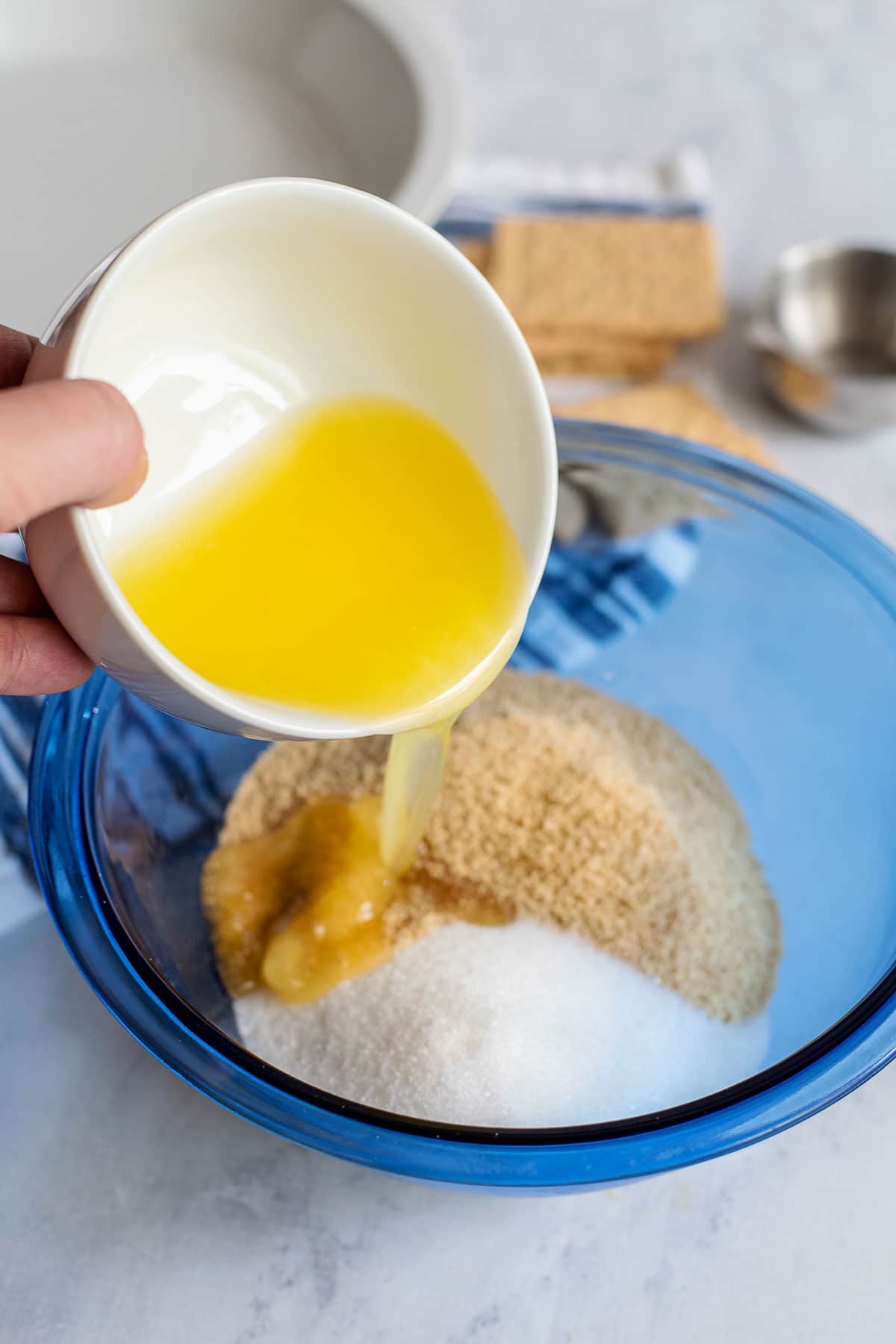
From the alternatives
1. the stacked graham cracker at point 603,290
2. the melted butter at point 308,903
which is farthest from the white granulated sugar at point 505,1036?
the stacked graham cracker at point 603,290

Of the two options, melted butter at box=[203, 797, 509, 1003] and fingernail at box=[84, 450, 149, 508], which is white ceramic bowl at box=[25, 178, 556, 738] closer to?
fingernail at box=[84, 450, 149, 508]

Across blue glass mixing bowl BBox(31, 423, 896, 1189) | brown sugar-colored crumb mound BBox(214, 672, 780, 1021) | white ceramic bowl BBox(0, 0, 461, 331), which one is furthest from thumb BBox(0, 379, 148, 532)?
white ceramic bowl BBox(0, 0, 461, 331)

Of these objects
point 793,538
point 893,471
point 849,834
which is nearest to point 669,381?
point 893,471

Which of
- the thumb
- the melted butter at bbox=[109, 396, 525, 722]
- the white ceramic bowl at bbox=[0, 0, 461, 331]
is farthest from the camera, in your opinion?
the white ceramic bowl at bbox=[0, 0, 461, 331]

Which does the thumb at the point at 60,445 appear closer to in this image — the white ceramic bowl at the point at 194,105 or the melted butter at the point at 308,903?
the melted butter at the point at 308,903

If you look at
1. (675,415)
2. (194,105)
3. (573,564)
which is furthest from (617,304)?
(194,105)
